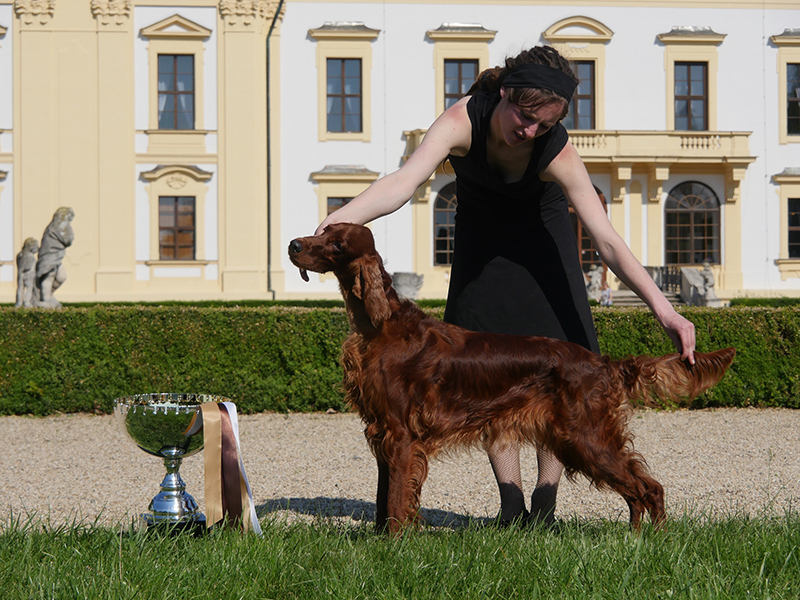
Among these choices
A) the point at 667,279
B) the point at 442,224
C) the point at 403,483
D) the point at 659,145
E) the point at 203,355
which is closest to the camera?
the point at 403,483

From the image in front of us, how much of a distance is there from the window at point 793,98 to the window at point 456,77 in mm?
10071

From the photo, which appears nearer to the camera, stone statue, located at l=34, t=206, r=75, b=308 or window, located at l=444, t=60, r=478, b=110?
stone statue, located at l=34, t=206, r=75, b=308

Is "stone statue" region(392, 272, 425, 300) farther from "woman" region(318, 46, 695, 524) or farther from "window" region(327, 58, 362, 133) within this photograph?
"woman" region(318, 46, 695, 524)

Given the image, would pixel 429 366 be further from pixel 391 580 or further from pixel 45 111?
pixel 45 111

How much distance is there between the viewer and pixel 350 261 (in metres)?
2.65

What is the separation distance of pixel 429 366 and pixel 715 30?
82.0ft

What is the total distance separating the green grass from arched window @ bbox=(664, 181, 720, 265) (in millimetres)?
22014

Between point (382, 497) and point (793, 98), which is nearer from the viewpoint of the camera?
point (382, 497)

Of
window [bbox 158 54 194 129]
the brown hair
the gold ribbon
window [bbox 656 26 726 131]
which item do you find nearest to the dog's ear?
the brown hair

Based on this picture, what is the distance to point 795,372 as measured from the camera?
26.9 ft

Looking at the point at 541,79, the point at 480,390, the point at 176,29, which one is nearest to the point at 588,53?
the point at 176,29

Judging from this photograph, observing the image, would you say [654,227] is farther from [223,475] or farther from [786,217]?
[223,475]

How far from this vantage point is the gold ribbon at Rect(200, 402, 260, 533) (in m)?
3.14

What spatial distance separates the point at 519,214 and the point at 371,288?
1.00 meters
